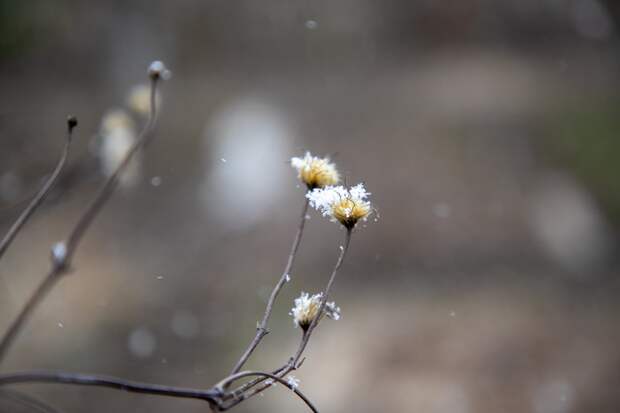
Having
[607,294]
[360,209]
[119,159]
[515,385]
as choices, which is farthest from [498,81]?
[360,209]

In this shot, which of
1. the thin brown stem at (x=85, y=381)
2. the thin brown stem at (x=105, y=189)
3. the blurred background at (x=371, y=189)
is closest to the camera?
the thin brown stem at (x=85, y=381)

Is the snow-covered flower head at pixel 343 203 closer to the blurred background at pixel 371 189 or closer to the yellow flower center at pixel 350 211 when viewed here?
the yellow flower center at pixel 350 211

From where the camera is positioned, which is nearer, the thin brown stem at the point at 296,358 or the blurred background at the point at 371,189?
the thin brown stem at the point at 296,358

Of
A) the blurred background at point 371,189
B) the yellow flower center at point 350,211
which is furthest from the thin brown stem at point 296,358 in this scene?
the blurred background at point 371,189

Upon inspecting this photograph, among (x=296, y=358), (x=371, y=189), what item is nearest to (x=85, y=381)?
(x=296, y=358)

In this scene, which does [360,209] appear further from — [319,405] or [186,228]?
[186,228]

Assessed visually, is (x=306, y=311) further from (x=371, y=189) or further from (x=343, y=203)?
(x=371, y=189)

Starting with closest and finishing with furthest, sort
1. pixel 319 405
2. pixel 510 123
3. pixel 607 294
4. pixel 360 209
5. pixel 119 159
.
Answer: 1. pixel 360 209
2. pixel 119 159
3. pixel 319 405
4. pixel 607 294
5. pixel 510 123
